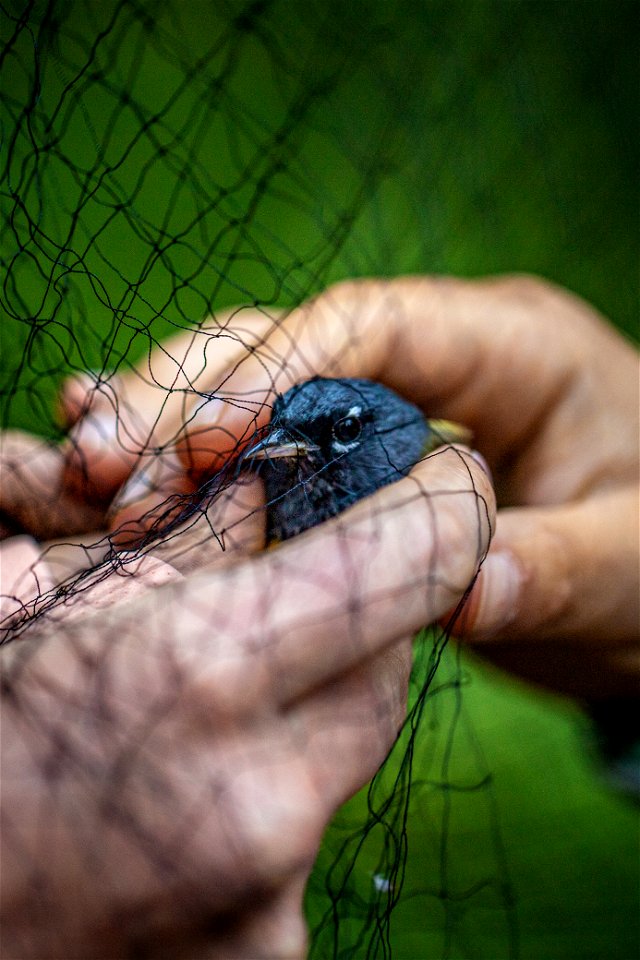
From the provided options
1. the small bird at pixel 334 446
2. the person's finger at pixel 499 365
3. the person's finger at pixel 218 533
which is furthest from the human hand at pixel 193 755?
the person's finger at pixel 499 365

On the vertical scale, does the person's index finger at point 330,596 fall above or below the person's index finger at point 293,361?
below

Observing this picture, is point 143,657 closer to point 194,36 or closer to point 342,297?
point 342,297

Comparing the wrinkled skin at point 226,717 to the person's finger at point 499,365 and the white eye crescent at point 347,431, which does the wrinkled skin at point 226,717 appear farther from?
the person's finger at point 499,365

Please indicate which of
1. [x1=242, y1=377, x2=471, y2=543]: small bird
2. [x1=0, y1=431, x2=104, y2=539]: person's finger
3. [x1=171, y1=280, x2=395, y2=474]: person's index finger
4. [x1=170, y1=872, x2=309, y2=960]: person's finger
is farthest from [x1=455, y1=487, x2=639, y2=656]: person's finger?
[x1=0, y1=431, x2=104, y2=539]: person's finger

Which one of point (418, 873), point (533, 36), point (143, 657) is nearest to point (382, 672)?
point (143, 657)

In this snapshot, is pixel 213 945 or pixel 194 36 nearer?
pixel 213 945

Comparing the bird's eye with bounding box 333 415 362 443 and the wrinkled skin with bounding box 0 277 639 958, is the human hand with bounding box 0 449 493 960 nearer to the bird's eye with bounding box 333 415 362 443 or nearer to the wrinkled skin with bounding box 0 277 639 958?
the wrinkled skin with bounding box 0 277 639 958

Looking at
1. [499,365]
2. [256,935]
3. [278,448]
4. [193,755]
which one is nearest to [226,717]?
[193,755]
